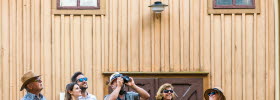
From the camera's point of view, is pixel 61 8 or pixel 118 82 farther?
pixel 61 8

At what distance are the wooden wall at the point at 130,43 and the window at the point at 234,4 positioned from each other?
0.52 feet

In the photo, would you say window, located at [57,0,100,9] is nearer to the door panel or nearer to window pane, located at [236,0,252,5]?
the door panel

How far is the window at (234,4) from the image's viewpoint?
14.8 meters

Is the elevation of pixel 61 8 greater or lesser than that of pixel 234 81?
greater

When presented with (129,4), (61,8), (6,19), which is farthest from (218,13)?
(6,19)

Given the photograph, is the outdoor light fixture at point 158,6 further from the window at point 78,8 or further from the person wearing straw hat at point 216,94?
the person wearing straw hat at point 216,94

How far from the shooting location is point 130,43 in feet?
48.9

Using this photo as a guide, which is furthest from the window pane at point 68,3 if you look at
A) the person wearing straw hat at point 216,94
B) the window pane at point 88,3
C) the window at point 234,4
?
the person wearing straw hat at point 216,94

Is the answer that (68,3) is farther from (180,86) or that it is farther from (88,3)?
(180,86)

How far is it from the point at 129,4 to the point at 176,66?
4.40ft

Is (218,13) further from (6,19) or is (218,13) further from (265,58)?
(6,19)

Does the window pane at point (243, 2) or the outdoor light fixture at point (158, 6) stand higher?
the window pane at point (243, 2)

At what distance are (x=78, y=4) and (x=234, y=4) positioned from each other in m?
2.68

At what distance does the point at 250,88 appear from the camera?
14.9 metres
